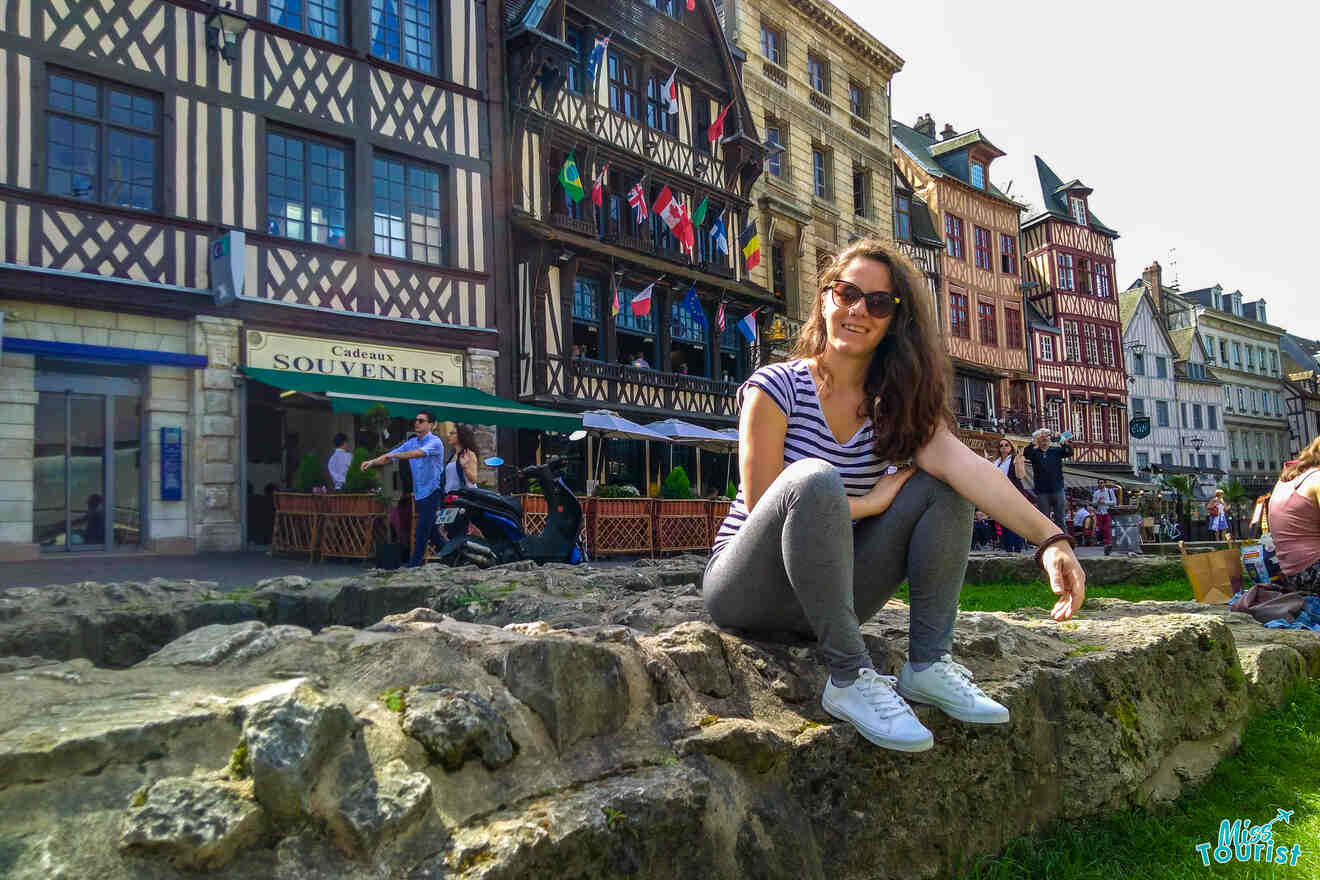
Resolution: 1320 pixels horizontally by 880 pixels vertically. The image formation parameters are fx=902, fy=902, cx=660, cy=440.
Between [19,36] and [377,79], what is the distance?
185 inches

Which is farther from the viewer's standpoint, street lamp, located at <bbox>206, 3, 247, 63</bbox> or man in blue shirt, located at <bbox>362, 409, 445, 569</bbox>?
street lamp, located at <bbox>206, 3, 247, 63</bbox>

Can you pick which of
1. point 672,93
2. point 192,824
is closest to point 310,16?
point 672,93

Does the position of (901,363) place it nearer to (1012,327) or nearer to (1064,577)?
(1064,577)

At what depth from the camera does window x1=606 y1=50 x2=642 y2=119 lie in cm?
1847

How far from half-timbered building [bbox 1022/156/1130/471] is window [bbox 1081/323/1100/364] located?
0.04 meters

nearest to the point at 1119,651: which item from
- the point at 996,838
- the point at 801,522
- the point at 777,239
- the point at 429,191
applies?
the point at 996,838

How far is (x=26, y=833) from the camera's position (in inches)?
46.8

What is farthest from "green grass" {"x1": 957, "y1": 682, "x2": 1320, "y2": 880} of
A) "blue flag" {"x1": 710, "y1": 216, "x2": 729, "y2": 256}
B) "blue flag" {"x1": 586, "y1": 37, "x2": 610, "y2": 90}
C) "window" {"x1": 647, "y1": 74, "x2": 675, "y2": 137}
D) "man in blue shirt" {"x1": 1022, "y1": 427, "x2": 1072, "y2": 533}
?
"window" {"x1": 647, "y1": 74, "x2": 675, "y2": 137}

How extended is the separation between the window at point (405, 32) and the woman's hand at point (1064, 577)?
14.0 metres

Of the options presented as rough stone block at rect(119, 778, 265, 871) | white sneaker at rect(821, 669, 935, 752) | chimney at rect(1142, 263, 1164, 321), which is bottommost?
white sneaker at rect(821, 669, 935, 752)

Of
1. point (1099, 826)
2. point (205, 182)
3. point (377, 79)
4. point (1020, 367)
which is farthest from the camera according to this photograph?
point (1020, 367)

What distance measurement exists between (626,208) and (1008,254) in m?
20.4

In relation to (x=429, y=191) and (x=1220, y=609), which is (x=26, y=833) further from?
(x=429, y=191)

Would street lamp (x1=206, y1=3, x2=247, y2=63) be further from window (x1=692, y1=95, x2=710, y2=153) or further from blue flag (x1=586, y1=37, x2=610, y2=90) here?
window (x1=692, y1=95, x2=710, y2=153)
